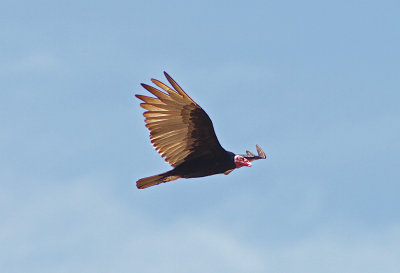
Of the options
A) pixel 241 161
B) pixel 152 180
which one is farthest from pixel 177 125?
pixel 241 161

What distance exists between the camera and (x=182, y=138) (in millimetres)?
19875

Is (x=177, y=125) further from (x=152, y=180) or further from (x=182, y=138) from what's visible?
(x=152, y=180)

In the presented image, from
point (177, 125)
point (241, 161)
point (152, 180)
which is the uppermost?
point (177, 125)

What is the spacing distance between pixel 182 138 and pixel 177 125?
0.35 meters

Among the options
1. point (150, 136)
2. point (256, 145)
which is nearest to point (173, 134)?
point (150, 136)

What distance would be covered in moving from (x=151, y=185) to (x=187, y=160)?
3.05 ft

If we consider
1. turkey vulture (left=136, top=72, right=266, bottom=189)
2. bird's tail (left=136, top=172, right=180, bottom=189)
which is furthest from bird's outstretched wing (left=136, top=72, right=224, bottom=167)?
bird's tail (left=136, top=172, right=180, bottom=189)

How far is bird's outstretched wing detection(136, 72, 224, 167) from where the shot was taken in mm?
19203

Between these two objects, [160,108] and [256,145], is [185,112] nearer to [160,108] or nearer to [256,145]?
[160,108]

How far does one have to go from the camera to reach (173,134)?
64.8 feet

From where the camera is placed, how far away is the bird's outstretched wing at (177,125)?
63.0 feet

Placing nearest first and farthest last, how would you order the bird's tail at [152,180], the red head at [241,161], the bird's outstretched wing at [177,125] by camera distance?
the bird's outstretched wing at [177,125] < the bird's tail at [152,180] < the red head at [241,161]

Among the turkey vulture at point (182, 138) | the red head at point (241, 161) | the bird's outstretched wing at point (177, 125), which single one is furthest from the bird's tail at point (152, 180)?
the red head at point (241, 161)

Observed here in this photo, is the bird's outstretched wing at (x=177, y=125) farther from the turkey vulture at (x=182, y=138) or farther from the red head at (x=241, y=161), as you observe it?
the red head at (x=241, y=161)
